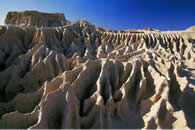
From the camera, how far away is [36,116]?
15.5 feet

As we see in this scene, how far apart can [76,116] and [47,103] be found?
1.04m

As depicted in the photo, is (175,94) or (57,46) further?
(57,46)

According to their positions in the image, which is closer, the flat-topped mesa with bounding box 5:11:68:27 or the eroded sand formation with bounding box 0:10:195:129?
the eroded sand formation with bounding box 0:10:195:129

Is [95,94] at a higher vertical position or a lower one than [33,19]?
lower

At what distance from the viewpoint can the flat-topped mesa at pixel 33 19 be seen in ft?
95.5

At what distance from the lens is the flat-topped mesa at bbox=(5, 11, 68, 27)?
2911 centimetres

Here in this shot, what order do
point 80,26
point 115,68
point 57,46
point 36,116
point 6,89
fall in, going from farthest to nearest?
point 80,26 → point 57,46 → point 6,89 → point 115,68 → point 36,116

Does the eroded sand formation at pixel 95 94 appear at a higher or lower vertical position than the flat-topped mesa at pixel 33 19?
lower

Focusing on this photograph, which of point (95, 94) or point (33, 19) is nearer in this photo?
point (95, 94)

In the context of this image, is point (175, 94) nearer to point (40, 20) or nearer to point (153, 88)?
point (153, 88)

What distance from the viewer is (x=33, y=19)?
1154 inches

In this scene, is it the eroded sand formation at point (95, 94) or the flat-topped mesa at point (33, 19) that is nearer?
the eroded sand formation at point (95, 94)

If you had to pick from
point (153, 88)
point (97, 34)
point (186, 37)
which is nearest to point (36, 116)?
point (153, 88)

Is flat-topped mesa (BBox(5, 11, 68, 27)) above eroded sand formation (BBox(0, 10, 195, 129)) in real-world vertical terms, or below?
above
